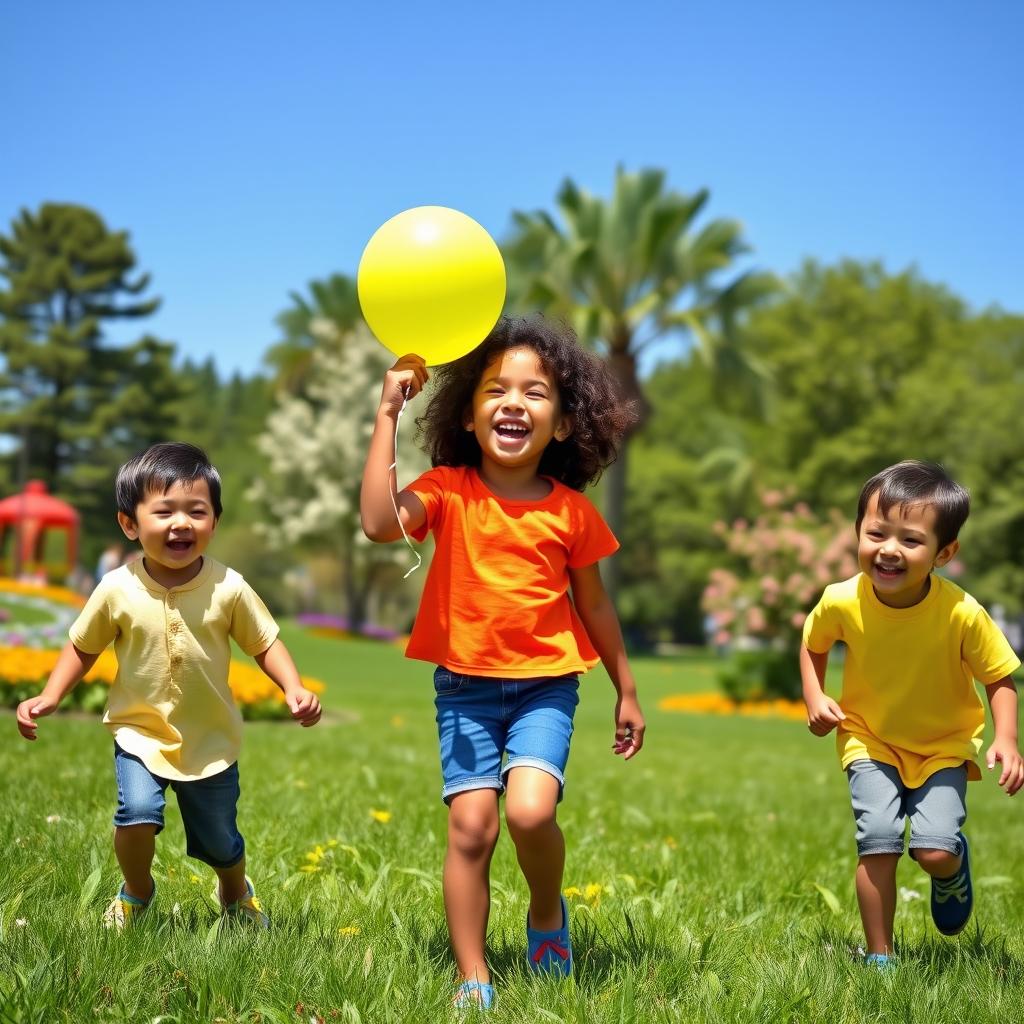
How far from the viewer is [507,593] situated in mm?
3145

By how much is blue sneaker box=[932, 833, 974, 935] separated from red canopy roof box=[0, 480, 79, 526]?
1202 inches

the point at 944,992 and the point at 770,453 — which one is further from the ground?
the point at 770,453

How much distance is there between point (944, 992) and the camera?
2.84 meters

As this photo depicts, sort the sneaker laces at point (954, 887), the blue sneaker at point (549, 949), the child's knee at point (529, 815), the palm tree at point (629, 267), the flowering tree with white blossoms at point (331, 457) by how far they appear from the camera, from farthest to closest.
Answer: the flowering tree with white blossoms at point (331, 457), the palm tree at point (629, 267), the sneaker laces at point (954, 887), the blue sneaker at point (549, 949), the child's knee at point (529, 815)

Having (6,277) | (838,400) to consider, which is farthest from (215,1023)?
(6,277)

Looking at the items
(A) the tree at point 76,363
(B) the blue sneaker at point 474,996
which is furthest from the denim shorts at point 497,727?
(A) the tree at point 76,363

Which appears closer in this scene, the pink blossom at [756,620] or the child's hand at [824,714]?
the child's hand at [824,714]

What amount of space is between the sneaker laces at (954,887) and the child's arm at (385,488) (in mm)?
1851

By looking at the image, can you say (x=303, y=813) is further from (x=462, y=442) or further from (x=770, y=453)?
(x=770, y=453)

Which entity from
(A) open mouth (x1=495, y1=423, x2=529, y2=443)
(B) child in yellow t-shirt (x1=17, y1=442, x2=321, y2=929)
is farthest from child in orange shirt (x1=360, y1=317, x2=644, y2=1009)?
(B) child in yellow t-shirt (x1=17, y1=442, x2=321, y2=929)

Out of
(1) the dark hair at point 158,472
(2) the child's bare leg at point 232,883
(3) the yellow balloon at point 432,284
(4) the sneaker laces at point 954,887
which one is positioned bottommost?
(2) the child's bare leg at point 232,883

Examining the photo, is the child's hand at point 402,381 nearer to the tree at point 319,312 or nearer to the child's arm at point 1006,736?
the child's arm at point 1006,736

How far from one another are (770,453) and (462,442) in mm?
40697

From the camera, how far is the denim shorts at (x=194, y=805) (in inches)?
122
